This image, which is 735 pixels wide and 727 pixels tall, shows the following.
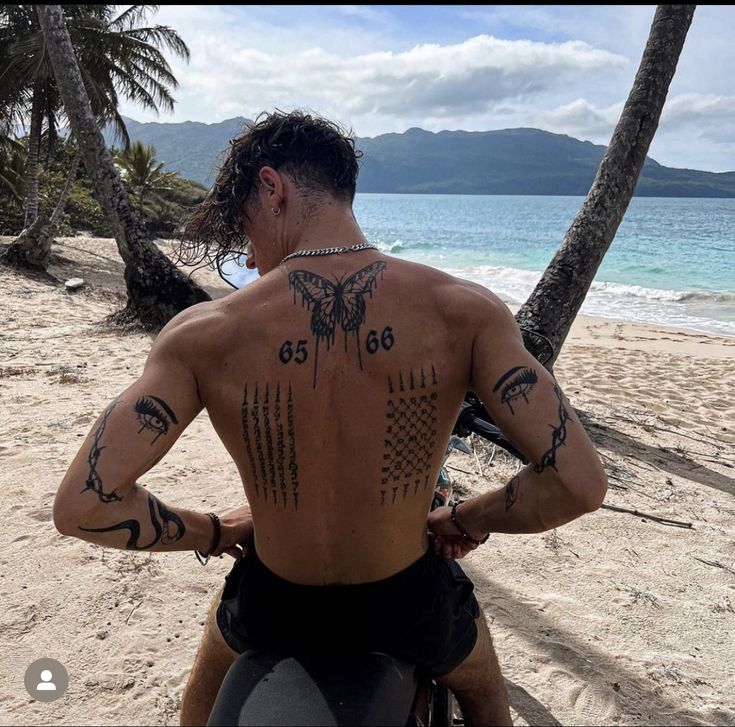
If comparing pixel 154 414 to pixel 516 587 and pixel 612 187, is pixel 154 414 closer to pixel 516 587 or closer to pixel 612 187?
pixel 516 587

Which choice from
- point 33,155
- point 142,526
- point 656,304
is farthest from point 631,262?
point 142,526

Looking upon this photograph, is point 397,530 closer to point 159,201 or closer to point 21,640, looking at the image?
point 21,640

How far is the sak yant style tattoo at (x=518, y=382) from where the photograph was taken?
1.37 m

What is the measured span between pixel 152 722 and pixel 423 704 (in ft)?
4.34

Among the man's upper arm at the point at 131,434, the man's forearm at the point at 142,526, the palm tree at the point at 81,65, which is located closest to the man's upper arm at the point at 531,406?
the man's upper arm at the point at 131,434

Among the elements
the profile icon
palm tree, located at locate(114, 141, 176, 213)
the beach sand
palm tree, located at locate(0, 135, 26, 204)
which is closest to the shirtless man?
the beach sand

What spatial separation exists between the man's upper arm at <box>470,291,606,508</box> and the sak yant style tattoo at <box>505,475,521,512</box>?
0.09 metres

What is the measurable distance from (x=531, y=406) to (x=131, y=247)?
8.44 metres

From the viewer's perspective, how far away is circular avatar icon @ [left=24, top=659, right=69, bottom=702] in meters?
2.37

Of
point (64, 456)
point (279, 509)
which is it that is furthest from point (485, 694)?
point (64, 456)

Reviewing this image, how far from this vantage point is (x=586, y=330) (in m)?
12.3

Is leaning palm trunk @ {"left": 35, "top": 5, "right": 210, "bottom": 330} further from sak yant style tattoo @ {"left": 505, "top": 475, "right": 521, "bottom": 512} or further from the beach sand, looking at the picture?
sak yant style tattoo @ {"left": 505, "top": 475, "right": 521, "bottom": 512}

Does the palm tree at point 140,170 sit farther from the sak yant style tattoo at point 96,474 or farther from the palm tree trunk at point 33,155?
the sak yant style tattoo at point 96,474

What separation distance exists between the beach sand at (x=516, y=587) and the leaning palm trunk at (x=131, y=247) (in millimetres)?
2918
